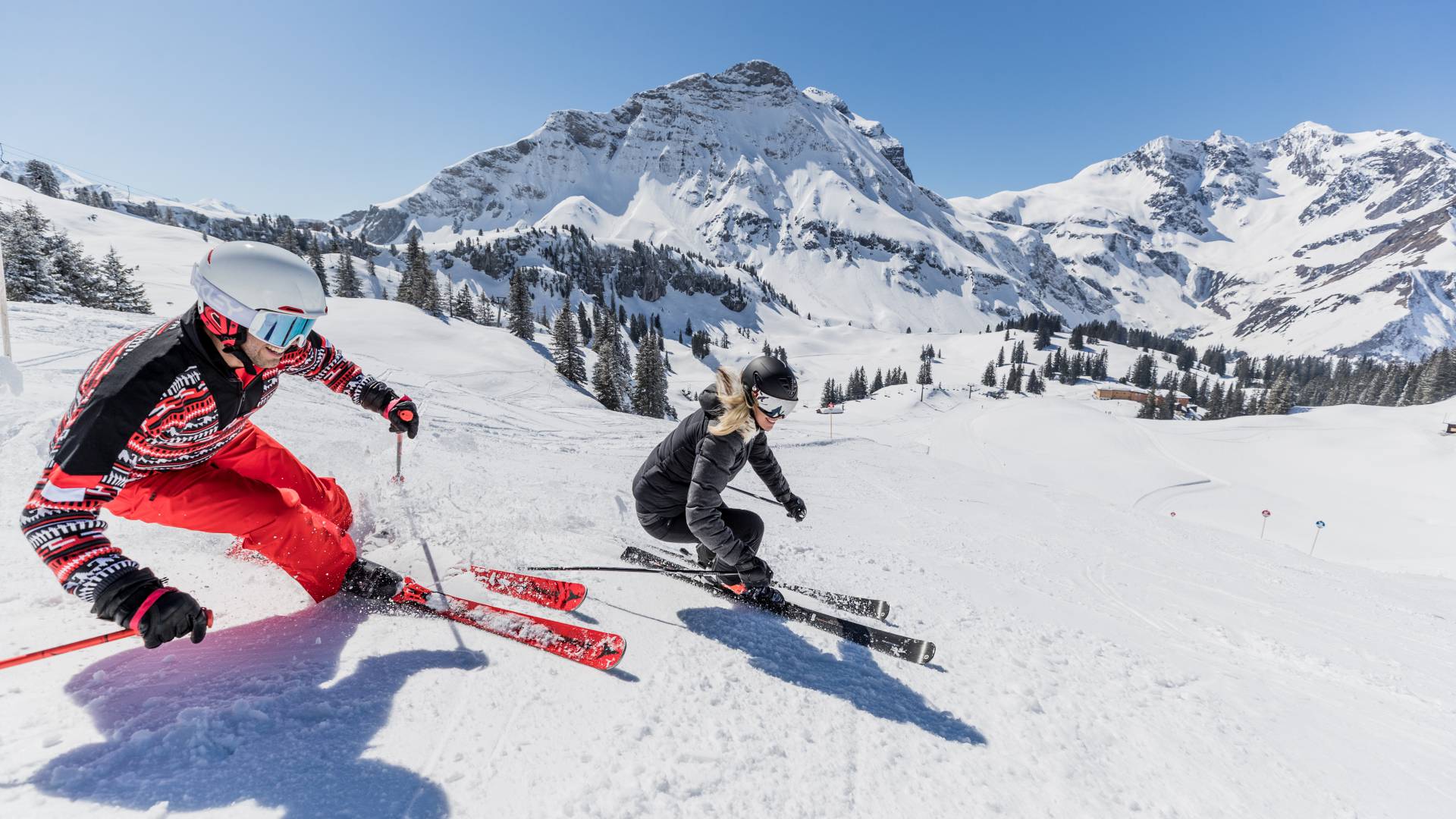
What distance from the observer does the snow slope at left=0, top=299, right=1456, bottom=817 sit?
2402mm

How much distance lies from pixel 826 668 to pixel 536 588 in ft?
7.23

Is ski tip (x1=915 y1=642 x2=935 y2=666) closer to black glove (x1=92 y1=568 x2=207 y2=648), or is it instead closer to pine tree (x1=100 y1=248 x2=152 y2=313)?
black glove (x1=92 y1=568 x2=207 y2=648)

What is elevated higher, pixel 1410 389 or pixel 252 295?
pixel 1410 389

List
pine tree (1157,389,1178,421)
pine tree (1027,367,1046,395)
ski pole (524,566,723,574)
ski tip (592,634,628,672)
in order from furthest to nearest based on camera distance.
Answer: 1. pine tree (1027,367,1046,395)
2. pine tree (1157,389,1178,421)
3. ski pole (524,566,723,574)
4. ski tip (592,634,628,672)

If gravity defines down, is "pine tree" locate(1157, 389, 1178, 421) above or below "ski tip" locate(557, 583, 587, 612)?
below

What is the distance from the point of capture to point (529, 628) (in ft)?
11.8

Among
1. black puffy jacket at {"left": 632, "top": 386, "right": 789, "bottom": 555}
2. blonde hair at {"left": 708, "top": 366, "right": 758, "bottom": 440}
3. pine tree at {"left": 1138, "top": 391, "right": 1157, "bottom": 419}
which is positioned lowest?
pine tree at {"left": 1138, "top": 391, "right": 1157, "bottom": 419}

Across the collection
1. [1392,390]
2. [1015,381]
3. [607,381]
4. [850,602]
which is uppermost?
[1392,390]

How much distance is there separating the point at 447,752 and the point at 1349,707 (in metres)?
6.49

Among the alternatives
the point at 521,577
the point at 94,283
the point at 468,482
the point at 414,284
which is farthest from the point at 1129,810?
the point at 414,284

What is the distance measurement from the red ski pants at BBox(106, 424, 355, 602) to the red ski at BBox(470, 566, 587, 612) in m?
0.95

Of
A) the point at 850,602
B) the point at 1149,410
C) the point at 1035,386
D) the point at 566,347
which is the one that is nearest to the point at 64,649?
the point at 850,602

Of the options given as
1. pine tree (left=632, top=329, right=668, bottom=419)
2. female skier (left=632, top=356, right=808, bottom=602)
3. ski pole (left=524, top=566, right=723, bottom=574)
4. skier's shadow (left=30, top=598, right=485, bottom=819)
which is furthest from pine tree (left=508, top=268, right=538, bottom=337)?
skier's shadow (left=30, top=598, right=485, bottom=819)

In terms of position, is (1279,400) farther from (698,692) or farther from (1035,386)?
(698,692)
